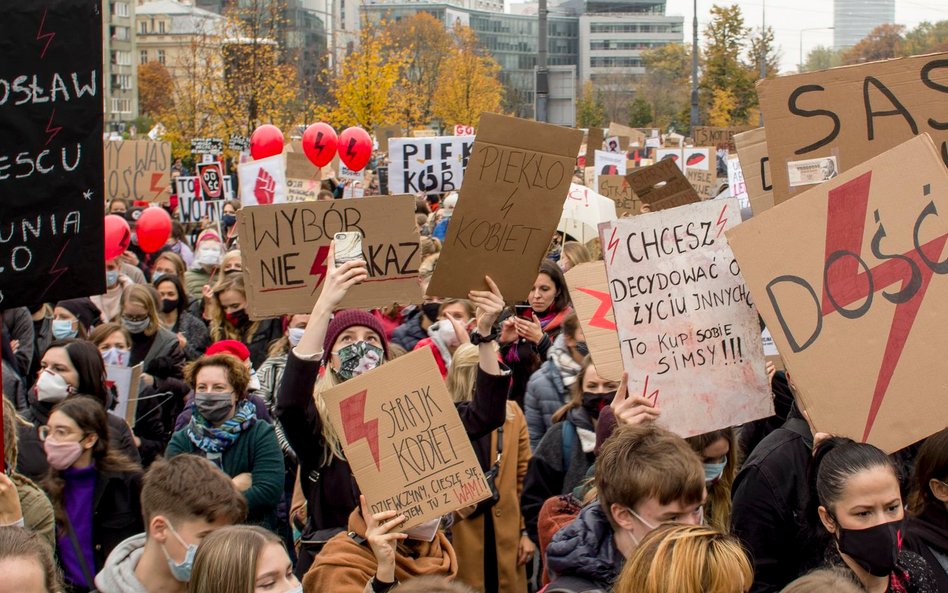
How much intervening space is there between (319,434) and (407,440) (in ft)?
2.28

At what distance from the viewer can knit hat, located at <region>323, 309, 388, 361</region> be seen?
480 cm

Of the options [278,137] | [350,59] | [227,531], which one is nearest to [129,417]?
[227,531]

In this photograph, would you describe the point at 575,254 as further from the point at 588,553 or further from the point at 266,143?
the point at 266,143

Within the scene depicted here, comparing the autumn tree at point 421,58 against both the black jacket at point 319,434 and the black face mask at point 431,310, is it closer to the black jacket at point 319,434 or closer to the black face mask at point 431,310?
the black face mask at point 431,310

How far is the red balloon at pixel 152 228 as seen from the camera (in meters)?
12.0

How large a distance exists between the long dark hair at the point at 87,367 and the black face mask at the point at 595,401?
232cm

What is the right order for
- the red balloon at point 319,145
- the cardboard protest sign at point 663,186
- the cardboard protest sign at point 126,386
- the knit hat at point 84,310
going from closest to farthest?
the cardboard protest sign at point 126,386
the knit hat at point 84,310
the cardboard protest sign at point 663,186
the red balloon at point 319,145

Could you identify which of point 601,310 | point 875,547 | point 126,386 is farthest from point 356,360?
point 875,547

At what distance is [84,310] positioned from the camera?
29.2 feet

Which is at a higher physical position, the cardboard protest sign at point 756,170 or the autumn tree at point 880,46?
the autumn tree at point 880,46

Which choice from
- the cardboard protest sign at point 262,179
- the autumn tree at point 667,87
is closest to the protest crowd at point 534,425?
the cardboard protest sign at point 262,179

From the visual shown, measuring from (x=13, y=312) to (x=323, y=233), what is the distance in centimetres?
378

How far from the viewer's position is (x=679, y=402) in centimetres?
396

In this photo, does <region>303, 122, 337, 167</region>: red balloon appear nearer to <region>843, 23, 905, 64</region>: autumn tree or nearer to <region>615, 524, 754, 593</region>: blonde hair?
<region>615, 524, 754, 593</region>: blonde hair
